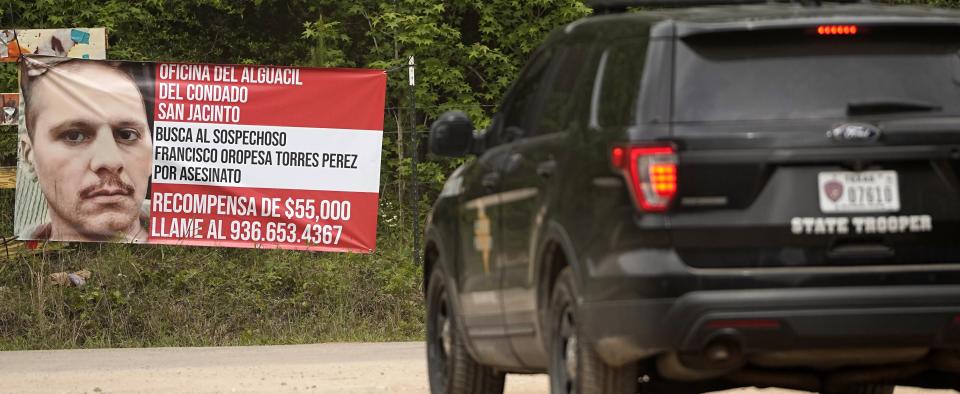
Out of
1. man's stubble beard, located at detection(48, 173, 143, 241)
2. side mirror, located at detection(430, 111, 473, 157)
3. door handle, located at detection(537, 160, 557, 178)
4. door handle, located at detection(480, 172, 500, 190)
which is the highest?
side mirror, located at detection(430, 111, 473, 157)

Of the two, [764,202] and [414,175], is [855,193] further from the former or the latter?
[414,175]

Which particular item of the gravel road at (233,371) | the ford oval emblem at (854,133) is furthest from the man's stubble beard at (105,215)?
the ford oval emblem at (854,133)

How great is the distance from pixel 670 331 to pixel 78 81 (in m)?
14.5

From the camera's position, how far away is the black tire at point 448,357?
996cm

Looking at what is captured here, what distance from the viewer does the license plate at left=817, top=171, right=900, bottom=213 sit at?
23.0 feet

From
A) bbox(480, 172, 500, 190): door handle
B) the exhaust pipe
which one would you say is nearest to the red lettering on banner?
bbox(480, 172, 500, 190): door handle

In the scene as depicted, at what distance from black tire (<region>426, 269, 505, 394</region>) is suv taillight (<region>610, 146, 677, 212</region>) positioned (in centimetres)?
287

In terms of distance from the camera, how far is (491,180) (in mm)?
9125

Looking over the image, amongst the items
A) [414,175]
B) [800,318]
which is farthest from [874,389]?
[414,175]

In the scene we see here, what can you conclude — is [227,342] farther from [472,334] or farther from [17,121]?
[472,334]

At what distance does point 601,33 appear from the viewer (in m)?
8.03

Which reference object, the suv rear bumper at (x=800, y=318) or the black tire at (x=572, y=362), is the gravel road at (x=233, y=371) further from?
the suv rear bumper at (x=800, y=318)

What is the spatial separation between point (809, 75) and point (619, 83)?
703 mm

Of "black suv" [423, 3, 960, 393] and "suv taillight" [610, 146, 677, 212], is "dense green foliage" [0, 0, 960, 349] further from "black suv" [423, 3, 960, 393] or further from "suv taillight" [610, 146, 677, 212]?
"suv taillight" [610, 146, 677, 212]
